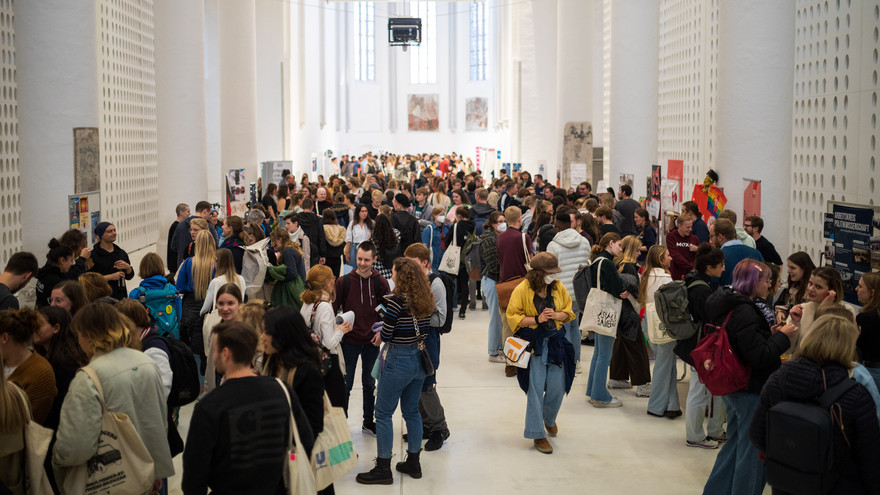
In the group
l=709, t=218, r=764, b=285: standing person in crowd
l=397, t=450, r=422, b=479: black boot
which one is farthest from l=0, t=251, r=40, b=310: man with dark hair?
l=709, t=218, r=764, b=285: standing person in crowd

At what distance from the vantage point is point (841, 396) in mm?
4051

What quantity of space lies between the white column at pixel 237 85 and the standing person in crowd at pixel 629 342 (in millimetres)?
12622

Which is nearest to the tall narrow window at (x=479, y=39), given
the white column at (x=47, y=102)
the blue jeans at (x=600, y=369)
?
the white column at (x=47, y=102)

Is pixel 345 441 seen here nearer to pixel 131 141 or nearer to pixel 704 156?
pixel 704 156

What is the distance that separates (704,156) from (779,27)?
4.75m

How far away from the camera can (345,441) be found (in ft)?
14.9

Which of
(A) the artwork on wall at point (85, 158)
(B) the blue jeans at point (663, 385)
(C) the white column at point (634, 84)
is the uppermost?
(C) the white column at point (634, 84)

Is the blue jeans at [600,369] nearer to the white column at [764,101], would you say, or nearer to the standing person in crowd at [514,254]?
the standing person in crowd at [514,254]

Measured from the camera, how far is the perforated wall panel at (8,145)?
9.02 m

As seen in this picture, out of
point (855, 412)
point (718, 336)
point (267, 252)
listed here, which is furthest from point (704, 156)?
point (855, 412)

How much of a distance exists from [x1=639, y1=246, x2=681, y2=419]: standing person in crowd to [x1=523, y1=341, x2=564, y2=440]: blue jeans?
1.19 metres

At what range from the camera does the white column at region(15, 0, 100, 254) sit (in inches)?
361

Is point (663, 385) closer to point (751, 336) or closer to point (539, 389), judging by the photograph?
point (539, 389)

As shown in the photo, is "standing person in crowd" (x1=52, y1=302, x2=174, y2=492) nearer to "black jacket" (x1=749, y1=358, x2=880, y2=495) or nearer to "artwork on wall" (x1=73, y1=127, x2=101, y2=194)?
"black jacket" (x1=749, y1=358, x2=880, y2=495)
